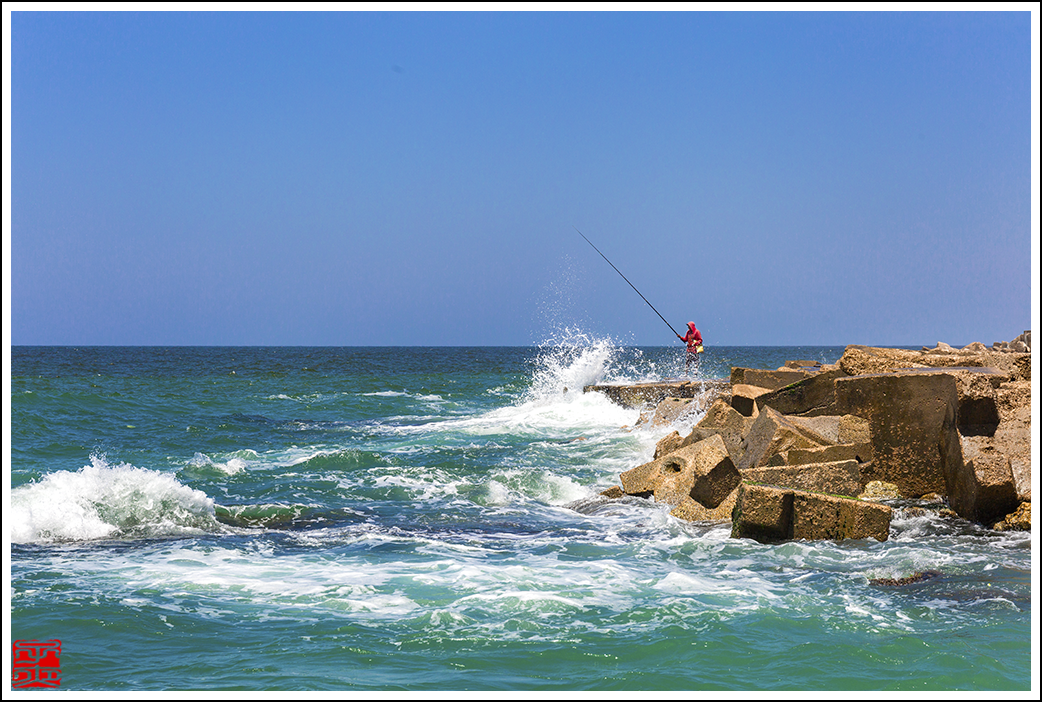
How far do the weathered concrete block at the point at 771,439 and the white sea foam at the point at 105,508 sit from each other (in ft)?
15.8

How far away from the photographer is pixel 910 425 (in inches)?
279

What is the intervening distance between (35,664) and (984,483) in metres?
6.01

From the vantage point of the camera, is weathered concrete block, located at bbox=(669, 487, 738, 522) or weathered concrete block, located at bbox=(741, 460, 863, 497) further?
weathered concrete block, located at bbox=(669, 487, 738, 522)

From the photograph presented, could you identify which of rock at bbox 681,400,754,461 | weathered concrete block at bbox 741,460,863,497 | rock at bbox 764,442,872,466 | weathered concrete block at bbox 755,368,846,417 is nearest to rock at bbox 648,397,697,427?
weathered concrete block at bbox 755,368,846,417

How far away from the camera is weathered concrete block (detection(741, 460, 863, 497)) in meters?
6.40

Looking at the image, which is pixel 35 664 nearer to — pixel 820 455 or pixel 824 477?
pixel 824 477

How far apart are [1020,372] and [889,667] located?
444 cm

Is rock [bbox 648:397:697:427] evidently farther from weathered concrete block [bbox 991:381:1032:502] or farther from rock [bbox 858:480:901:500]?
weathered concrete block [bbox 991:381:1032:502]

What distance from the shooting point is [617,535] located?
661 centimetres

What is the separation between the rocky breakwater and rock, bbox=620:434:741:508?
0.04 ft

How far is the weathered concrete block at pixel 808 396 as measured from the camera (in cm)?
873

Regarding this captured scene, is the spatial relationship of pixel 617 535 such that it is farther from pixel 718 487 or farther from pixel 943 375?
pixel 943 375

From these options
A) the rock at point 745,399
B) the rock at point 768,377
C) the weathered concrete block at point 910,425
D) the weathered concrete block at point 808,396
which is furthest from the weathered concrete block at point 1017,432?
the rock at point 768,377

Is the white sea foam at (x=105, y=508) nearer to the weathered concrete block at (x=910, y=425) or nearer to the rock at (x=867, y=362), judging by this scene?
the weathered concrete block at (x=910, y=425)
